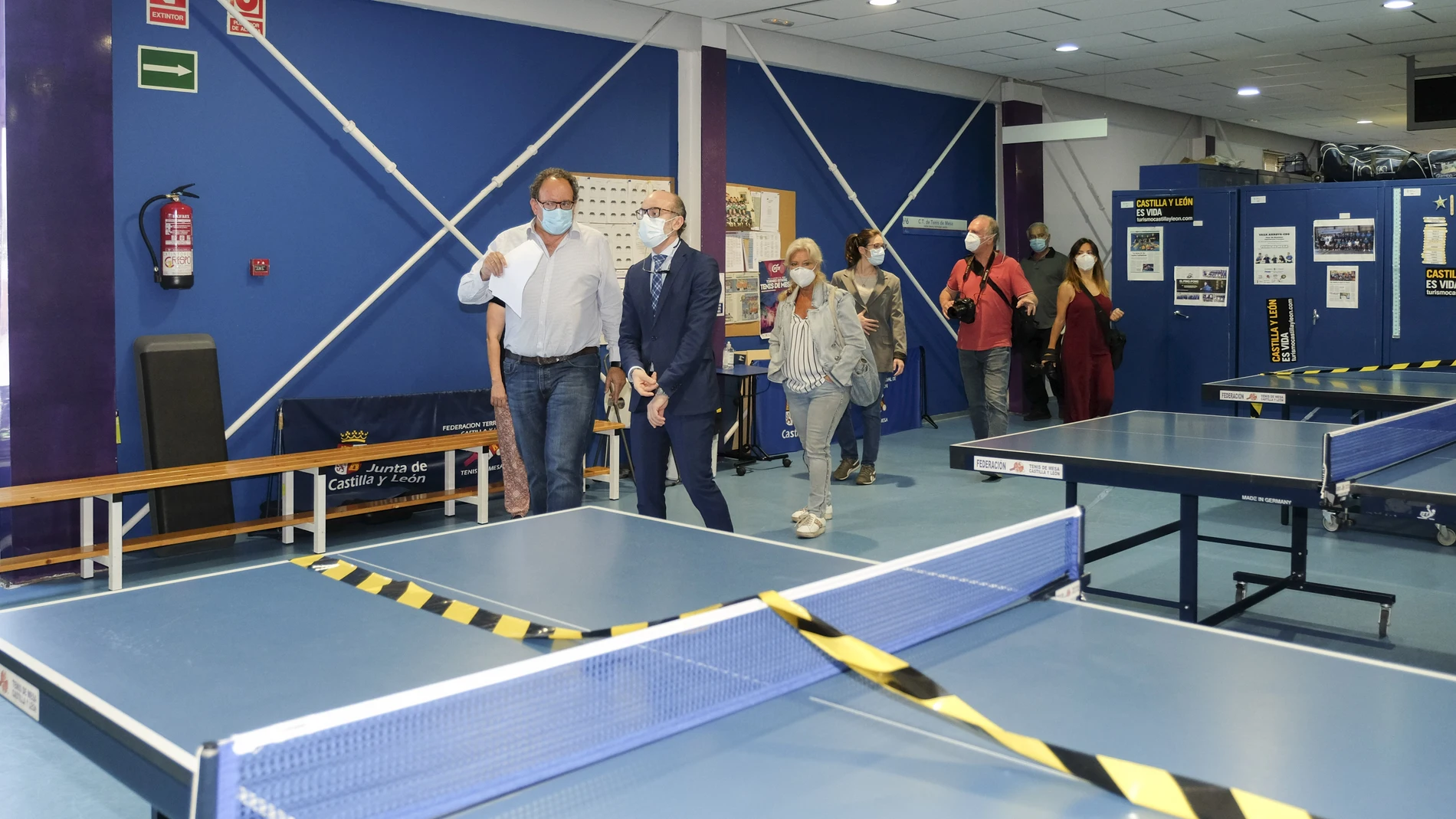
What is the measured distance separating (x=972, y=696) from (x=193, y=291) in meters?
5.67

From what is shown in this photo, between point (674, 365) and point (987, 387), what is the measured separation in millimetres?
3617

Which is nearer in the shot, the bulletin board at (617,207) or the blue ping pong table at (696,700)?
the blue ping pong table at (696,700)

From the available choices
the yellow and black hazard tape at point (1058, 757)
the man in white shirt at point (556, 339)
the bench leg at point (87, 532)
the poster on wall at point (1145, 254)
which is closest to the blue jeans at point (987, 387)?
the poster on wall at point (1145, 254)

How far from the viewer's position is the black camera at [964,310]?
7680mm

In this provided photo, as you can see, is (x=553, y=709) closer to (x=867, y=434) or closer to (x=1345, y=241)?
(x=867, y=434)

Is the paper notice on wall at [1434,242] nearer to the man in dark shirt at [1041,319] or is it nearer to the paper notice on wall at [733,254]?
the man in dark shirt at [1041,319]

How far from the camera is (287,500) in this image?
6.36 meters

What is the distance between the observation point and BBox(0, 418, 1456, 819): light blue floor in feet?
11.6

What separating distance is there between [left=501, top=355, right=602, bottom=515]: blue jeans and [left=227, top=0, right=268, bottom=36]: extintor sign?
297 cm

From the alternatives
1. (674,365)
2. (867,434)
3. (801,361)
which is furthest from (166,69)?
(867,434)

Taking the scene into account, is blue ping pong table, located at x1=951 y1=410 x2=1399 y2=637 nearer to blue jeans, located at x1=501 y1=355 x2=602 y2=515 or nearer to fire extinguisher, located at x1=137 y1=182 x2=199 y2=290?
blue jeans, located at x1=501 y1=355 x2=602 y2=515

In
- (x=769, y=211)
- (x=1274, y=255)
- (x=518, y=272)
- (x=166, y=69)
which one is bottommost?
(x=518, y=272)

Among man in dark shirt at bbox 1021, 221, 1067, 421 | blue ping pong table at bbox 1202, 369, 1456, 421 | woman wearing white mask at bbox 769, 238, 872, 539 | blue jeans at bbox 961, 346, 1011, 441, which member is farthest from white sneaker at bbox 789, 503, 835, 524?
man in dark shirt at bbox 1021, 221, 1067, 421

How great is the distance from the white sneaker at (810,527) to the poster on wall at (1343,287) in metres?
4.86
